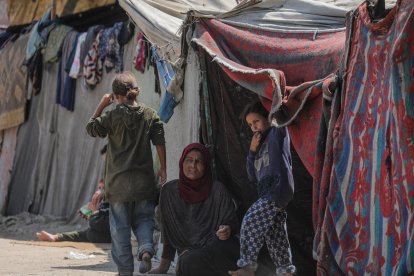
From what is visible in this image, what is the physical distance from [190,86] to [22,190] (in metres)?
7.72

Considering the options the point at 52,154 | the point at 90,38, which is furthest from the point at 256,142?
the point at 52,154

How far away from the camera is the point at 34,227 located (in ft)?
43.6

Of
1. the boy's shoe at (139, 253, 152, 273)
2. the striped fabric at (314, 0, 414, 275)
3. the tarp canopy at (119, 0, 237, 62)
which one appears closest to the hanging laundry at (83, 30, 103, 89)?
the tarp canopy at (119, 0, 237, 62)

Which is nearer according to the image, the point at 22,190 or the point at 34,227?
the point at 34,227

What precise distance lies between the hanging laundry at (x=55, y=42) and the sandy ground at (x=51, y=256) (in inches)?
93.9

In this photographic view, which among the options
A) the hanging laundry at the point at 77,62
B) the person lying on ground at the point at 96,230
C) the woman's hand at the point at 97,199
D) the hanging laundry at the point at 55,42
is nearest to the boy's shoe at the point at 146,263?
the person lying on ground at the point at 96,230

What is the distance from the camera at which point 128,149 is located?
271 inches

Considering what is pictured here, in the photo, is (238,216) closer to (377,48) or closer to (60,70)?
(377,48)

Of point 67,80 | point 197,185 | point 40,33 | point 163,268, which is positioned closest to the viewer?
point 197,185

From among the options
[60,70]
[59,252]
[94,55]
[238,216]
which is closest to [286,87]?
[238,216]

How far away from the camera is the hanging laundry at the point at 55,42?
43.4 ft

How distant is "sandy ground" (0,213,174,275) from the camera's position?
7797 millimetres

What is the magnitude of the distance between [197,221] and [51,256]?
8.35ft

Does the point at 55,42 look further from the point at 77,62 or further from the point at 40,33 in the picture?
the point at 77,62
